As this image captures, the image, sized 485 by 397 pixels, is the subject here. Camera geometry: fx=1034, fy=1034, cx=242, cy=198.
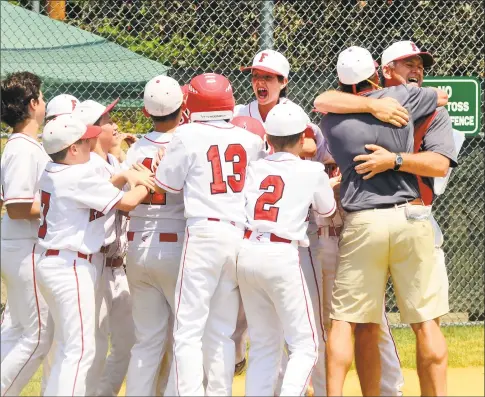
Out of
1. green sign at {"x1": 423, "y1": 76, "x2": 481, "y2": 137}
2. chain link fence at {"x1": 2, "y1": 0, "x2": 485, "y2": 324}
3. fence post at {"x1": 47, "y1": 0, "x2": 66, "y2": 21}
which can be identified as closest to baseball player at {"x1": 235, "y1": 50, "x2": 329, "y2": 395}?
chain link fence at {"x1": 2, "y1": 0, "x2": 485, "y2": 324}

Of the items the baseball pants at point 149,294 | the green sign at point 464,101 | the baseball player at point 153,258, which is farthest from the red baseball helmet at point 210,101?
the green sign at point 464,101

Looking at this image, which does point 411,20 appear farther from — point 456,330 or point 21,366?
point 21,366

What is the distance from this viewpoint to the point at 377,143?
5.23 metres

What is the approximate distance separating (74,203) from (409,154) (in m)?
1.68

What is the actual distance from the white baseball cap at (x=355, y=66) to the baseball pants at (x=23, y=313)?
183 cm

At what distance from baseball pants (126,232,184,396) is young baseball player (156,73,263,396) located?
0.58 ft

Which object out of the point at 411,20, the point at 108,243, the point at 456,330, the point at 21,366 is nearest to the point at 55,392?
the point at 21,366

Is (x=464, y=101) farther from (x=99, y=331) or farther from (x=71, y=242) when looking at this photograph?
(x=71, y=242)

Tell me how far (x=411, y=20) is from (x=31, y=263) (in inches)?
163

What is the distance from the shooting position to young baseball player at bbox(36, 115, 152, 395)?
5047 mm

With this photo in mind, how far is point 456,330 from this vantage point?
787 centimetres

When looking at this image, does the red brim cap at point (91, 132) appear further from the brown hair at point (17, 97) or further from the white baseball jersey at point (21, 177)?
the brown hair at point (17, 97)

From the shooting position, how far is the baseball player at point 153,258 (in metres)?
5.31

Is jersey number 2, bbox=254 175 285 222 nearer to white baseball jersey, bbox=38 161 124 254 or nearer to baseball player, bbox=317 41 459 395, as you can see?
baseball player, bbox=317 41 459 395
